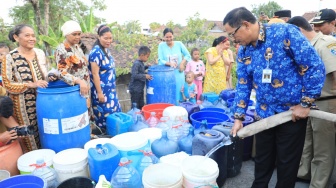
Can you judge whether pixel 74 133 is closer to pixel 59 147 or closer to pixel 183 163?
pixel 59 147

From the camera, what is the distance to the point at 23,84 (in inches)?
100

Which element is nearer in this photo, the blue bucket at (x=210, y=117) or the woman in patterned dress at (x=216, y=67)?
the blue bucket at (x=210, y=117)

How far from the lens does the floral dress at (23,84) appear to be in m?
2.56

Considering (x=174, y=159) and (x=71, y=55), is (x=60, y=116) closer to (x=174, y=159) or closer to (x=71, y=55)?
(x=71, y=55)

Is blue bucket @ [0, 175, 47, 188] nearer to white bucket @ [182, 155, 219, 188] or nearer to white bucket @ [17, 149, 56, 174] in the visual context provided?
white bucket @ [17, 149, 56, 174]

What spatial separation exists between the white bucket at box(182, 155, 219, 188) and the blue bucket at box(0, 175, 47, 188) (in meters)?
1.18

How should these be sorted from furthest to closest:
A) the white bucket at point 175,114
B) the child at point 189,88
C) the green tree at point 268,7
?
the green tree at point 268,7
the child at point 189,88
the white bucket at point 175,114

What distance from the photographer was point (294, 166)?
6.93 ft

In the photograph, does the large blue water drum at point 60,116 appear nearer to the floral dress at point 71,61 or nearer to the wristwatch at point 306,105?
the floral dress at point 71,61

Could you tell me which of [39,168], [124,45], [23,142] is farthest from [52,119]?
[124,45]

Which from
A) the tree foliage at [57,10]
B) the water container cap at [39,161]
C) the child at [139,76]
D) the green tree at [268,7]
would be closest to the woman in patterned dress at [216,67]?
the child at [139,76]

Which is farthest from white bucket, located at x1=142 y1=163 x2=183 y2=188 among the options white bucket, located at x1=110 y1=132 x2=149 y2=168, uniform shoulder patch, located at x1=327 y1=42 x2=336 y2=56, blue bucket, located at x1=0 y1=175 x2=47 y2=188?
uniform shoulder patch, located at x1=327 y1=42 x2=336 y2=56

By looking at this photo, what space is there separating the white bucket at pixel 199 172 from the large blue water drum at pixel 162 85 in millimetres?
Answer: 1979

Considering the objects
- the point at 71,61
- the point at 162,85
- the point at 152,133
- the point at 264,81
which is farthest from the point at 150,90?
the point at 264,81
